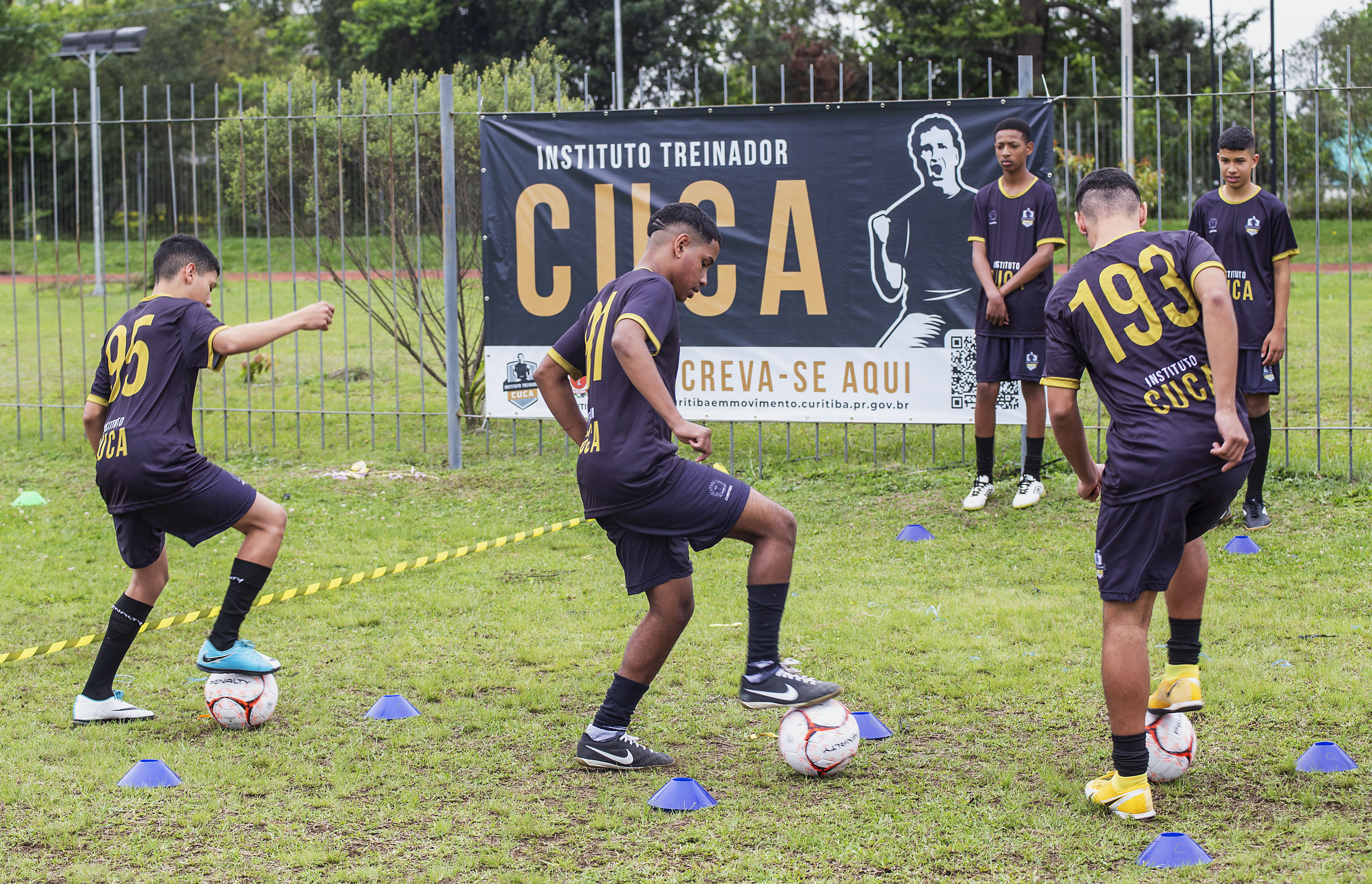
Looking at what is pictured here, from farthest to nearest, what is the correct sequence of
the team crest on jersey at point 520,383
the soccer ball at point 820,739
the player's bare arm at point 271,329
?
1. the team crest on jersey at point 520,383
2. the player's bare arm at point 271,329
3. the soccer ball at point 820,739

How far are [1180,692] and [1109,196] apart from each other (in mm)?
1773

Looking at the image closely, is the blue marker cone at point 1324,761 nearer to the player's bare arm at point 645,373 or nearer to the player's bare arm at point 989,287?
the player's bare arm at point 645,373

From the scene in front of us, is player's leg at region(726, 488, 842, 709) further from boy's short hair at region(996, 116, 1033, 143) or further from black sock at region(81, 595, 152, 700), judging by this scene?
boy's short hair at region(996, 116, 1033, 143)

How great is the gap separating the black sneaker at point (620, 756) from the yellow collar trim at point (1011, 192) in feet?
16.2

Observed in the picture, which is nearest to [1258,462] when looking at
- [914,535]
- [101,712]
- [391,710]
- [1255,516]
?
[1255,516]

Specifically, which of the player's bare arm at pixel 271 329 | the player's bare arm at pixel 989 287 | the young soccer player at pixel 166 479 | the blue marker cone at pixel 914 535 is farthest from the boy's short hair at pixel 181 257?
the player's bare arm at pixel 989 287

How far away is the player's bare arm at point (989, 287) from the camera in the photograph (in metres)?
8.20

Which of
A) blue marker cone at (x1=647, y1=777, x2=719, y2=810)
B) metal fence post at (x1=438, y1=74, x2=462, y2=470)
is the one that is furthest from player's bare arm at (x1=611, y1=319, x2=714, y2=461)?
metal fence post at (x1=438, y1=74, x2=462, y2=470)

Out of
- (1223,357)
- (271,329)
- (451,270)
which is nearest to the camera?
(1223,357)

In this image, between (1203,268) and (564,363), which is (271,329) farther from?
(1203,268)

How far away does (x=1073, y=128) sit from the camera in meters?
30.2

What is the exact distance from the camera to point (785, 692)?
179 inches

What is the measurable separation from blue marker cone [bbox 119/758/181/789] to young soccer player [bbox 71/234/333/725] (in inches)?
24.1

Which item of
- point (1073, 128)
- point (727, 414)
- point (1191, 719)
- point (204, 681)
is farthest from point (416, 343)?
point (1073, 128)
